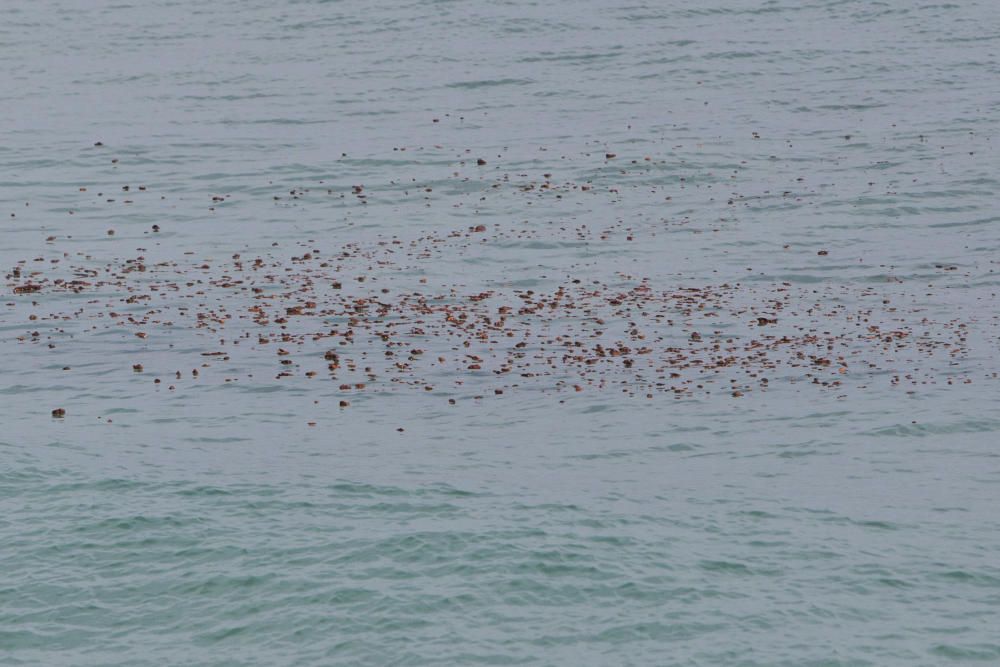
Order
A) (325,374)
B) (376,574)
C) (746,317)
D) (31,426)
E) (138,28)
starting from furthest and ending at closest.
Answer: (138,28) → (746,317) → (325,374) → (31,426) → (376,574)

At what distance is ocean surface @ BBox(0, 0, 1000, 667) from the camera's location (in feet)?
66.4

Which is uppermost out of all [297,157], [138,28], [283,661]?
[138,28]

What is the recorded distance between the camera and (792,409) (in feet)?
96.0

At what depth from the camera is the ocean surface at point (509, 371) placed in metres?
20.2

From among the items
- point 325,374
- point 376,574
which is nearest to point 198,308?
point 325,374

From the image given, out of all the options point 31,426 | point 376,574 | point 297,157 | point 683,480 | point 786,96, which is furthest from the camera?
point 786,96

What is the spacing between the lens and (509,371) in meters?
32.0

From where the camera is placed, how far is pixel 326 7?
93625mm

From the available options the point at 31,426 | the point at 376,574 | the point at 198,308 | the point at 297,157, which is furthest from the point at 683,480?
the point at 297,157

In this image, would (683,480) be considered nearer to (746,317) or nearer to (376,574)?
(376,574)

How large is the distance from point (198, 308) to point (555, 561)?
1850cm

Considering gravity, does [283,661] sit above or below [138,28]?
below

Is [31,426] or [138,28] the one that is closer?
[31,426]

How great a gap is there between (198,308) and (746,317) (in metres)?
14.4
